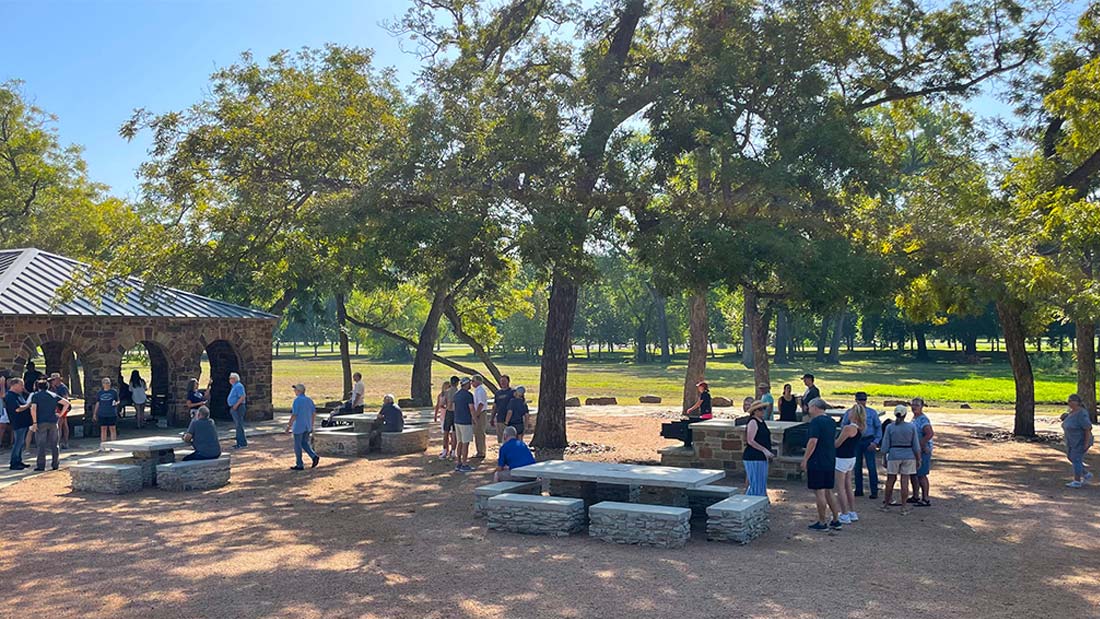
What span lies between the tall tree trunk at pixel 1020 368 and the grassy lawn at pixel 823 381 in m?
10.8

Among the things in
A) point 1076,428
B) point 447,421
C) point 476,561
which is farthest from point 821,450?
point 447,421

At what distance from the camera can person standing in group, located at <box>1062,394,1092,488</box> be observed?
1334cm

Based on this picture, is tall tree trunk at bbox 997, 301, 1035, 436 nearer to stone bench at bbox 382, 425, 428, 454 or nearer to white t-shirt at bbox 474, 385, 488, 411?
white t-shirt at bbox 474, 385, 488, 411

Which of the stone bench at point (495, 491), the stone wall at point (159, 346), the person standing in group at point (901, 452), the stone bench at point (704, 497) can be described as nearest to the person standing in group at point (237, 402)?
the stone wall at point (159, 346)

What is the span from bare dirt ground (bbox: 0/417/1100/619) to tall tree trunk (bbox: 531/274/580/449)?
171 inches

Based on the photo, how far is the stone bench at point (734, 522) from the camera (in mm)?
9992

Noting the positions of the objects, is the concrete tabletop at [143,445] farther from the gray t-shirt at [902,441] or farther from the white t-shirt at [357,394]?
the gray t-shirt at [902,441]

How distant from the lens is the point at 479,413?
16312mm

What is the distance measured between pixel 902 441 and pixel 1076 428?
3.59 metres

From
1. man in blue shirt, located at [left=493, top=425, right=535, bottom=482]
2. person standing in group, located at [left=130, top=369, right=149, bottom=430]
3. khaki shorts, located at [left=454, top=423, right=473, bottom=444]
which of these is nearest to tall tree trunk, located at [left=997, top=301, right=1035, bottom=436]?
khaki shorts, located at [left=454, top=423, right=473, bottom=444]

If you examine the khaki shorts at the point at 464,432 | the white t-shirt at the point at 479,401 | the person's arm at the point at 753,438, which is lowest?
A: the khaki shorts at the point at 464,432

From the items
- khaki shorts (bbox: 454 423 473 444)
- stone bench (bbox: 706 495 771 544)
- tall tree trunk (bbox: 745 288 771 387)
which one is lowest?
stone bench (bbox: 706 495 771 544)

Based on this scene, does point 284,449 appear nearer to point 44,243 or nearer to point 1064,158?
point 1064,158

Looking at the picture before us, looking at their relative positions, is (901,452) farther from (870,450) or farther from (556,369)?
(556,369)
